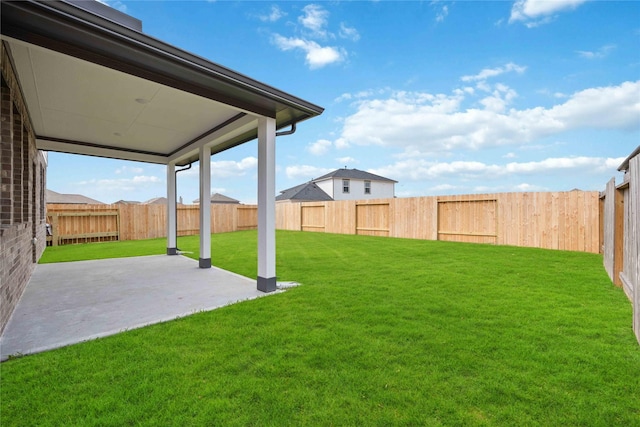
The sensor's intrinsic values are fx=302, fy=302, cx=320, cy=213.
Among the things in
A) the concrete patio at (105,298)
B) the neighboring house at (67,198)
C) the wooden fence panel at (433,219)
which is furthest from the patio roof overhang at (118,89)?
the neighboring house at (67,198)

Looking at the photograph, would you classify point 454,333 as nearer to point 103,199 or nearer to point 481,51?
point 481,51

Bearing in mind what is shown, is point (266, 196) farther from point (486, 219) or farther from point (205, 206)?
point (486, 219)

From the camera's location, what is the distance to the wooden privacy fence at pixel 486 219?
27.6 feet

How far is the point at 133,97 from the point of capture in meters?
4.18

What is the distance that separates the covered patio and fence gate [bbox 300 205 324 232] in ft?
33.9

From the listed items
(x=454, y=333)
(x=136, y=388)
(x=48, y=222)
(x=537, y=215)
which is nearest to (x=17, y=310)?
(x=136, y=388)

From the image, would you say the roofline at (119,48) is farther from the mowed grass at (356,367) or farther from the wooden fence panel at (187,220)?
the wooden fence panel at (187,220)

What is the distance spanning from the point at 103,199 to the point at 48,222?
1398 inches

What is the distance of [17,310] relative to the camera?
3740mm

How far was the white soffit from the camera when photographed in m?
3.36

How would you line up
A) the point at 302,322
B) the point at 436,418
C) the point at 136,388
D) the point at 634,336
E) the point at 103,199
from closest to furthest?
1. the point at 436,418
2. the point at 136,388
3. the point at 634,336
4. the point at 302,322
5. the point at 103,199

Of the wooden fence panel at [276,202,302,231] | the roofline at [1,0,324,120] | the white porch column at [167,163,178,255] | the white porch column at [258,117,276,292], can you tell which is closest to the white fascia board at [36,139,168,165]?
the white porch column at [167,163,178,255]

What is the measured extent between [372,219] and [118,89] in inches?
467

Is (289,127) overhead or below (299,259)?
overhead
